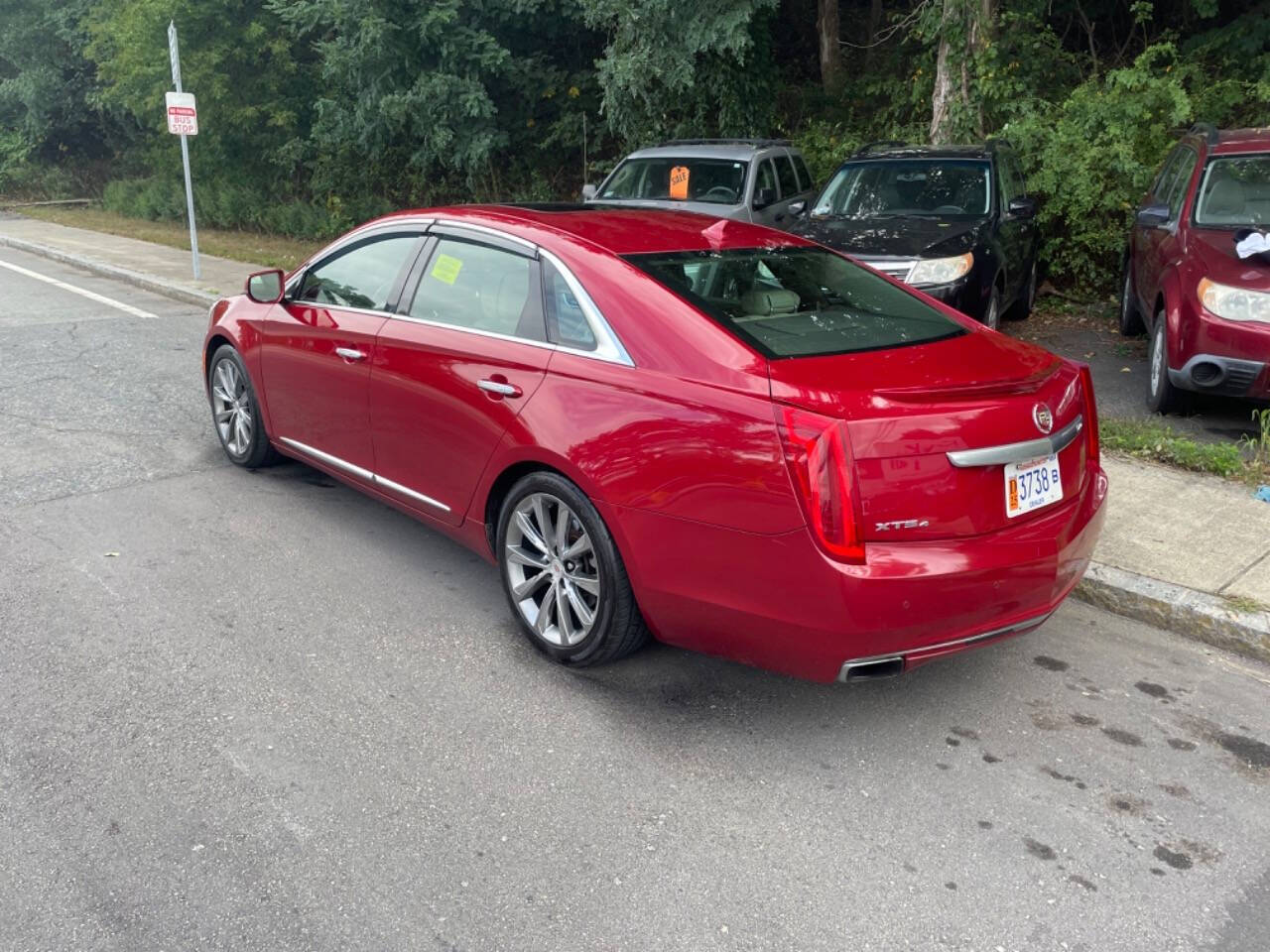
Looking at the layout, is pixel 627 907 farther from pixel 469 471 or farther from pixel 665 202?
pixel 665 202

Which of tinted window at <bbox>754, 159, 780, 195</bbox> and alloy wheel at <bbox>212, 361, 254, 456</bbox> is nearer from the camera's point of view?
alloy wheel at <bbox>212, 361, 254, 456</bbox>

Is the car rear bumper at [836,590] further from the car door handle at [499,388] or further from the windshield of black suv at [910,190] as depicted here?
the windshield of black suv at [910,190]

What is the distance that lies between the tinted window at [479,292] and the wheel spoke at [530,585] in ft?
2.92

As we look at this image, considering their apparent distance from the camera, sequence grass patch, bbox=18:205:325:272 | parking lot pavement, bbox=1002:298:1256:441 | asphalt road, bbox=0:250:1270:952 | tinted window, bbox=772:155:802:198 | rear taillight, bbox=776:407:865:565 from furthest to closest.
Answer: grass patch, bbox=18:205:325:272 < tinted window, bbox=772:155:802:198 < parking lot pavement, bbox=1002:298:1256:441 < rear taillight, bbox=776:407:865:565 < asphalt road, bbox=0:250:1270:952

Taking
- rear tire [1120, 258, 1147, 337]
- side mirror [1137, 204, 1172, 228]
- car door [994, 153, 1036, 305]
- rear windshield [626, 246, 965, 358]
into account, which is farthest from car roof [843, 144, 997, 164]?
rear windshield [626, 246, 965, 358]

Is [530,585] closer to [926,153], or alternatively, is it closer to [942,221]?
[942,221]

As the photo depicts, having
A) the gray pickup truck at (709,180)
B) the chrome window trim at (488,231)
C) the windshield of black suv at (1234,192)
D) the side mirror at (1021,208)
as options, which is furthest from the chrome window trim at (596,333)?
the gray pickup truck at (709,180)

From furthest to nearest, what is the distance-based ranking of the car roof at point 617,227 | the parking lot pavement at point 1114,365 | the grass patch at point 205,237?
the grass patch at point 205,237
the parking lot pavement at point 1114,365
the car roof at point 617,227

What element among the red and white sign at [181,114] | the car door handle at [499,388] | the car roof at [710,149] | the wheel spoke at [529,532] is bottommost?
the wheel spoke at [529,532]

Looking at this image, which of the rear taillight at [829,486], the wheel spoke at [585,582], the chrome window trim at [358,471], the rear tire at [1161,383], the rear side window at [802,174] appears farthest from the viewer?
the rear side window at [802,174]

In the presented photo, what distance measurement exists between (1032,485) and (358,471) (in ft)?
9.90

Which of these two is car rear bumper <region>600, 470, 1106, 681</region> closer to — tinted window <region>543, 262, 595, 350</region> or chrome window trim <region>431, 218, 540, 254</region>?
tinted window <region>543, 262, 595, 350</region>

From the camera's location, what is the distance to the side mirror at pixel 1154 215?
7.55 m

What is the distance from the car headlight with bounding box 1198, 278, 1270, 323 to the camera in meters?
6.47
